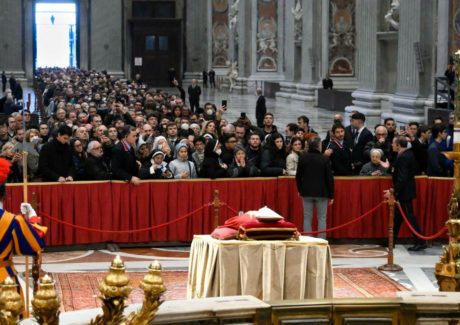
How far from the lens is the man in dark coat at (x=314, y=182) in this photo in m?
15.3

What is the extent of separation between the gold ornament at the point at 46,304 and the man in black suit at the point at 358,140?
41.1 ft

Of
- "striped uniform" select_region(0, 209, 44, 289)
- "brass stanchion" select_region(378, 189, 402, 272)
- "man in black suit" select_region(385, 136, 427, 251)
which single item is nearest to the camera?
"striped uniform" select_region(0, 209, 44, 289)

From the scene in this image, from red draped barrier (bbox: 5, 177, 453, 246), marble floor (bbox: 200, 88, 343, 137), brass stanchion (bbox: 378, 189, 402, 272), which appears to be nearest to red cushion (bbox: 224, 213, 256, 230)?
brass stanchion (bbox: 378, 189, 402, 272)

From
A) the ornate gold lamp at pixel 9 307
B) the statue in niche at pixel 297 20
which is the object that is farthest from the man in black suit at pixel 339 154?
the statue in niche at pixel 297 20

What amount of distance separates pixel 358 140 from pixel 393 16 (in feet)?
46.8

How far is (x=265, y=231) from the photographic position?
10273 millimetres

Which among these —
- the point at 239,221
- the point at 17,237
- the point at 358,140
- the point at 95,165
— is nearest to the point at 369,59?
the point at 358,140

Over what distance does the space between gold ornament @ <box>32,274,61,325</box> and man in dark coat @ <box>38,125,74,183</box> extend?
34.1 feet

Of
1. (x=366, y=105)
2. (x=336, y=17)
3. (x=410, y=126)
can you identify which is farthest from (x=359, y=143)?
(x=336, y=17)

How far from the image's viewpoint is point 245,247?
33.2 feet

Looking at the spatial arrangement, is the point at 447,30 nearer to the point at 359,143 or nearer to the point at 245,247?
the point at 359,143

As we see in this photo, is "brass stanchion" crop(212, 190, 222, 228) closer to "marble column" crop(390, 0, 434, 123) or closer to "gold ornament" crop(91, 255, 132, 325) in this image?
"gold ornament" crop(91, 255, 132, 325)

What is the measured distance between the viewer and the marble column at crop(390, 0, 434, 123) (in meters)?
29.1

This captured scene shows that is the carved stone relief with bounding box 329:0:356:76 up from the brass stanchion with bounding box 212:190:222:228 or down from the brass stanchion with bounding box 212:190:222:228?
up
